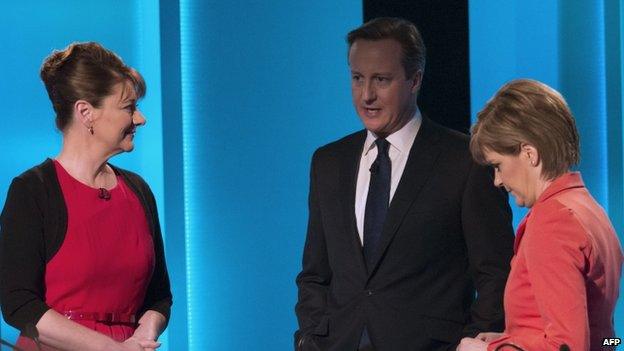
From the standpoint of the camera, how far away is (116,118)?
2881 millimetres

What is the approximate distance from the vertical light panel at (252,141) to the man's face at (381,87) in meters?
1.31

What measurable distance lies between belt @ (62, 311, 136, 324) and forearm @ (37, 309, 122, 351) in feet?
0.28

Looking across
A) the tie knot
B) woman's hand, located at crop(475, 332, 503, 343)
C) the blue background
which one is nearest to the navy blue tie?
the tie knot

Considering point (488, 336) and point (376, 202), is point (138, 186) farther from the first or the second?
point (488, 336)

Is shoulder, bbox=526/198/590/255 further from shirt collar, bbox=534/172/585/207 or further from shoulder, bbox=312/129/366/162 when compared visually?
shoulder, bbox=312/129/366/162

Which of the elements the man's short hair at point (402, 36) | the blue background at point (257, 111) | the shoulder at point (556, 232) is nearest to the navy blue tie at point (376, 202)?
the man's short hair at point (402, 36)

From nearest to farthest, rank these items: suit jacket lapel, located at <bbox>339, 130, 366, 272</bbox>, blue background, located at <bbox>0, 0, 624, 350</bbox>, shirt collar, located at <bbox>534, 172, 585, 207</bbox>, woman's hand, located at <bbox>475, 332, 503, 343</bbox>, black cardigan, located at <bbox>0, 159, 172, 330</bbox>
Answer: shirt collar, located at <bbox>534, 172, 585, 207</bbox> → woman's hand, located at <bbox>475, 332, 503, 343</bbox> → black cardigan, located at <bbox>0, 159, 172, 330</bbox> → suit jacket lapel, located at <bbox>339, 130, 366, 272</bbox> → blue background, located at <bbox>0, 0, 624, 350</bbox>

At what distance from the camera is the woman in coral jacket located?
210 centimetres

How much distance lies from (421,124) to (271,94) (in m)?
1.42

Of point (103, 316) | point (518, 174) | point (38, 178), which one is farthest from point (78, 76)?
point (518, 174)

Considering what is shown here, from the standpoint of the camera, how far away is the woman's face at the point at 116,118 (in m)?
2.86

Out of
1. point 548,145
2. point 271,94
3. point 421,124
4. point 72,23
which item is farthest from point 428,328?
point 72,23

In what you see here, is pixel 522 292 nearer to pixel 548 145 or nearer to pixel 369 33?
pixel 548 145

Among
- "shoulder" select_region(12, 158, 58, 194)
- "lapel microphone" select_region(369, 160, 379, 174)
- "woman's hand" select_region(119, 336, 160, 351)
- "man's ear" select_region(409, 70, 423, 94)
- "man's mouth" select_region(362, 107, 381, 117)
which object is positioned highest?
"man's ear" select_region(409, 70, 423, 94)
